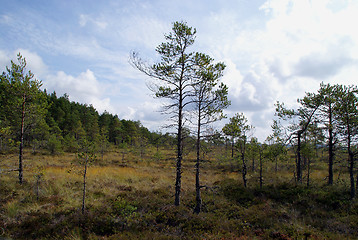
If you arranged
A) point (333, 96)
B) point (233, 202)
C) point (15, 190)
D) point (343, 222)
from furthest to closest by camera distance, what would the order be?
point (333, 96)
point (233, 202)
point (15, 190)
point (343, 222)

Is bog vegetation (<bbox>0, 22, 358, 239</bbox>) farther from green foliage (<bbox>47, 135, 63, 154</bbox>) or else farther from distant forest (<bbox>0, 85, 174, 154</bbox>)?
green foliage (<bbox>47, 135, 63, 154</bbox>)

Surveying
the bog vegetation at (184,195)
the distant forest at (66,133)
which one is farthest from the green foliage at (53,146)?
the bog vegetation at (184,195)

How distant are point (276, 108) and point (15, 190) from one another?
22.5 meters

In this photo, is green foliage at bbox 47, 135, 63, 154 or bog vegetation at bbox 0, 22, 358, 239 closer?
bog vegetation at bbox 0, 22, 358, 239

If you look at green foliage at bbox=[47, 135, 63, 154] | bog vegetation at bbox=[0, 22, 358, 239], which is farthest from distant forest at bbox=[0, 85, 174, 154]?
bog vegetation at bbox=[0, 22, 358, 239]

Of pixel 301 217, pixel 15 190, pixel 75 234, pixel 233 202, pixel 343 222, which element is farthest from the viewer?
pixel 233 202

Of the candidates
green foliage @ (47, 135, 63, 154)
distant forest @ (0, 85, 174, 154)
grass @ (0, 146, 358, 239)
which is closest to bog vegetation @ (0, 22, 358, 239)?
grass @ (0, 146, 358, 239)

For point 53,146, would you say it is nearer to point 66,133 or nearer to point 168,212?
point 66,133

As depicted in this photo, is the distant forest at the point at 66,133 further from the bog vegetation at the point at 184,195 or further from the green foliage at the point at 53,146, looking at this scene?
the bog vegetation at the point at 184,195

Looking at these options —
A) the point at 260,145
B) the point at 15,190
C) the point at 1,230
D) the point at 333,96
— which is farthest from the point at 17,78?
the point at 333,96

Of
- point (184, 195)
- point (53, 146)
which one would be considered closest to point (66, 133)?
point (53, 146)

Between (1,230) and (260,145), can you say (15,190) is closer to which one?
(1,230)

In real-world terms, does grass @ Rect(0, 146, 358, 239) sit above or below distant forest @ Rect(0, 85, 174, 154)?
below

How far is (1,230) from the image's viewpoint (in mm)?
9516
